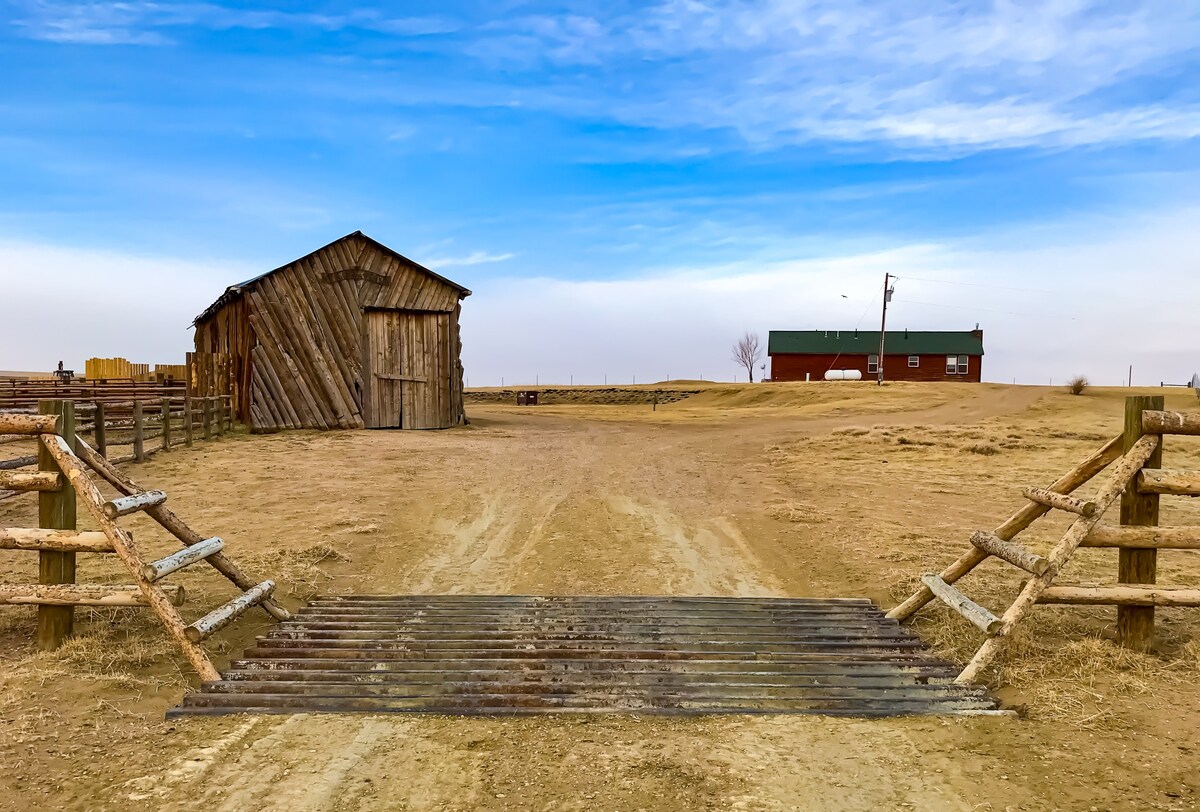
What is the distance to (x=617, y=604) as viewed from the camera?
7160 mm

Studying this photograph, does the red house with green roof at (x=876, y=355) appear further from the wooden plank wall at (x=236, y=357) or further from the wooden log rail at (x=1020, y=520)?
the wooden log rail at (x=1020, y=520)

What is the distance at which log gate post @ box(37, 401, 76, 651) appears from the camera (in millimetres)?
5887

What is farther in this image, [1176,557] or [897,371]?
[897,371]

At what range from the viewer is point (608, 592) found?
7930 mm

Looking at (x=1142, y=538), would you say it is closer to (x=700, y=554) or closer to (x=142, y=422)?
(x=700, y=554)

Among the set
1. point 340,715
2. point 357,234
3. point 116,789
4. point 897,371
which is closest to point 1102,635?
point 340,715

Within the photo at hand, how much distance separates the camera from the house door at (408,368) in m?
23.5

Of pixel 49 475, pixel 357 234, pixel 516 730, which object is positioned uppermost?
pixel 357 234

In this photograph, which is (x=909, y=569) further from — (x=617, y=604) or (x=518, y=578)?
(x=518, y=578)

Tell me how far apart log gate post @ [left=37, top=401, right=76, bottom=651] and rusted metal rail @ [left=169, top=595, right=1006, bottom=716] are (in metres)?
1.37

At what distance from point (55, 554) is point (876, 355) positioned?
55.9 meters

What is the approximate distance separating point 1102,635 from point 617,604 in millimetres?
3962

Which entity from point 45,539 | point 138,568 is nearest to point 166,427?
point 45,539

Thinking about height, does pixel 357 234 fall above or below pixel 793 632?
above
